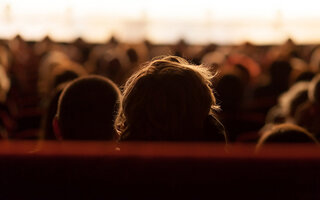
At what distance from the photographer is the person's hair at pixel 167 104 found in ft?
4.22

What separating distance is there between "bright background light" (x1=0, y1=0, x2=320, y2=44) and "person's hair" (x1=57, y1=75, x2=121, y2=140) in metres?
8.24

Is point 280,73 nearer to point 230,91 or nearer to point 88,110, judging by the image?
point 230,91

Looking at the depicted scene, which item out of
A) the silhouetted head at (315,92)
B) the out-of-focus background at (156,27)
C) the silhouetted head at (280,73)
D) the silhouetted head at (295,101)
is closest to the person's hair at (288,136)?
the silhouetted head at (315,92)

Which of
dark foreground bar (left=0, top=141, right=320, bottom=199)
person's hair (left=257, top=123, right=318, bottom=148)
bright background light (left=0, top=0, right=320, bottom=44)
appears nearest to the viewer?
dark foreground bar (left=0, top=141, right=320, bottom=199)

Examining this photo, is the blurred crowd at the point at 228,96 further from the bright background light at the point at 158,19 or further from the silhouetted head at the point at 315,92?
the bright background light at the point at 158,19

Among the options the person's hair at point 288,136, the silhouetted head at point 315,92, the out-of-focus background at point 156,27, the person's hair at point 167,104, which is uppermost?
the person's hair at point 167,104

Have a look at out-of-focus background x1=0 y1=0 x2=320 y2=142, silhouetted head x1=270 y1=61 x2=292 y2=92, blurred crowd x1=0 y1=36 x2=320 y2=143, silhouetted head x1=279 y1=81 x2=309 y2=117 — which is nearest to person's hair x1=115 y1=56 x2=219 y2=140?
blurred crowd x1=0 y1=36 x2=320 y2=143

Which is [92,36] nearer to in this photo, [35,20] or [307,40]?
[35,20]

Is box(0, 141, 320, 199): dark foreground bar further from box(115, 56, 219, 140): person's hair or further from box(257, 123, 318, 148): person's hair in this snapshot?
box(257, 123, 318, 148): person's hair

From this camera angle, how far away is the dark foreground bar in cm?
70

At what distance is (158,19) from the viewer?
10961 millimetres

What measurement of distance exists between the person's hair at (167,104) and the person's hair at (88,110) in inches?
21.0

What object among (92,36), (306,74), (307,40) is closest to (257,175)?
(306,74)

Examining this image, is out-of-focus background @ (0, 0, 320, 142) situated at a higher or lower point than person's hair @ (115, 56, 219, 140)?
lower
